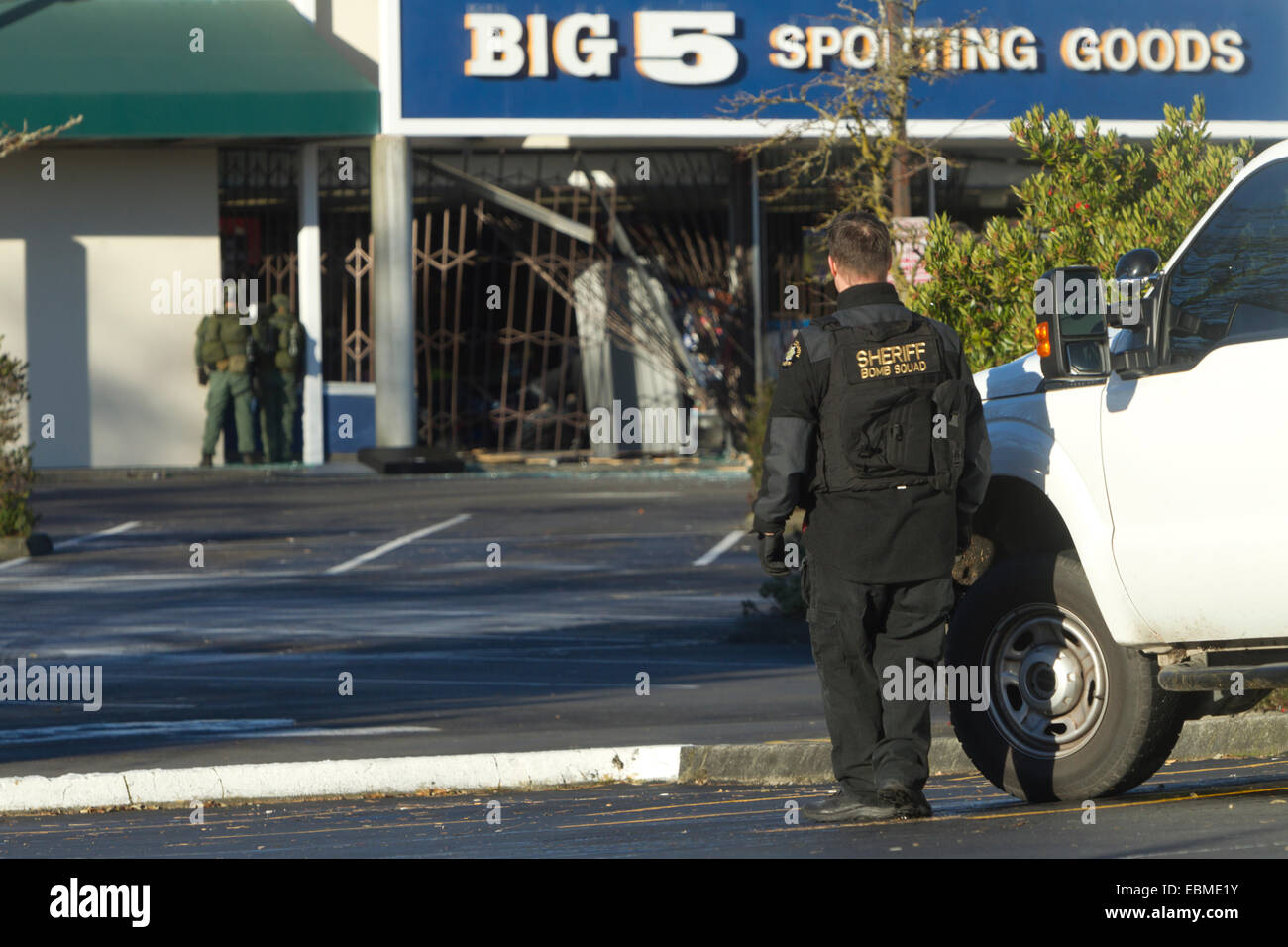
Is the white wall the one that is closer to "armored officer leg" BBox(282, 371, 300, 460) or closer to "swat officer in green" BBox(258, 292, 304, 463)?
"swat officer in green" BBox(258, 292, 304, 463)

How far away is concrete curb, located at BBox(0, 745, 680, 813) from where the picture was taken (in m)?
8.04

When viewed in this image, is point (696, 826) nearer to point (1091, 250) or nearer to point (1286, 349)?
point (1286, 349)

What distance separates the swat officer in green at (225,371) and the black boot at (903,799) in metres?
20.2

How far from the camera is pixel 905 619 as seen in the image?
21.0 ft

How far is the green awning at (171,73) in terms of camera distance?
23.9m

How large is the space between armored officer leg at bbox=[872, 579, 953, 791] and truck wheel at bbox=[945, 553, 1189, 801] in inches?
15.4

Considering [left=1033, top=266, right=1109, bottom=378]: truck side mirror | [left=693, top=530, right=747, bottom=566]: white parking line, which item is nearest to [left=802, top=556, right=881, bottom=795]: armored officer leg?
[left=1033, top=266, right=1109, bottom=378]: truck side mirror

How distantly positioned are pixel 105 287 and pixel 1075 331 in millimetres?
21478

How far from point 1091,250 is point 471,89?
15847 millimetres

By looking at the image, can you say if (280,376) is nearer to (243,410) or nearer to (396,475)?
(243,410)

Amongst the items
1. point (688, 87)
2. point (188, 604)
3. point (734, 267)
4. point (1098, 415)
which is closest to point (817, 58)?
point (688, 87)

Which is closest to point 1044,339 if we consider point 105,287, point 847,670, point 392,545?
point 847,670

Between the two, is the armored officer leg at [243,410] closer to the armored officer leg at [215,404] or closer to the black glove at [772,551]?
the armored officer leg at [215,404]
